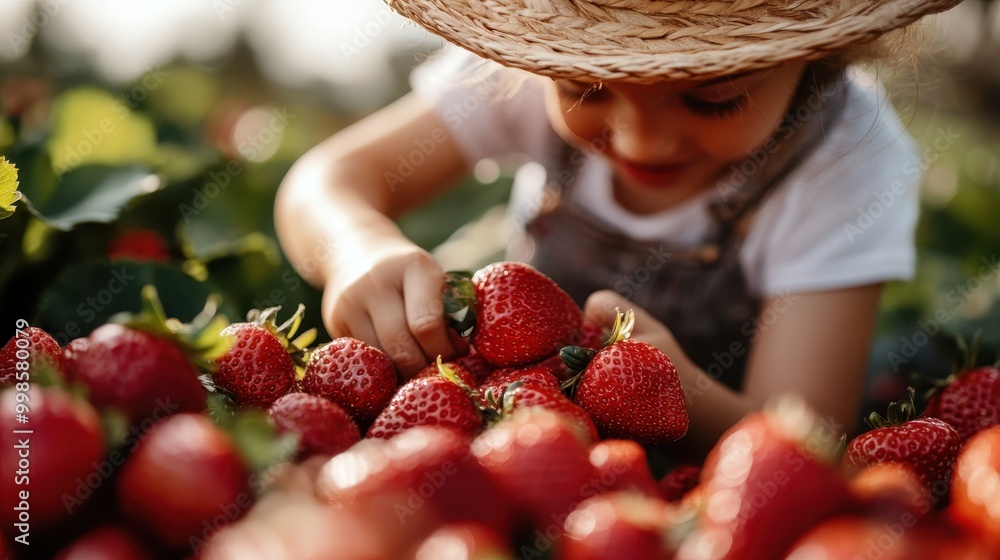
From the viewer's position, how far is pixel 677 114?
35.8 inches

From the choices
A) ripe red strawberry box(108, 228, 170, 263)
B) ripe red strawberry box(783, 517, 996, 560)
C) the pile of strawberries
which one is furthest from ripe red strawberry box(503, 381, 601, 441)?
ripe red strawberry box(108, 228, 170, 263)

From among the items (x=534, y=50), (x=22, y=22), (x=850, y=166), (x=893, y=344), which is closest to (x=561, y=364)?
(x=534, y=50)

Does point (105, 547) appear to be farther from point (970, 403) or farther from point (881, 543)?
point (970, 403)

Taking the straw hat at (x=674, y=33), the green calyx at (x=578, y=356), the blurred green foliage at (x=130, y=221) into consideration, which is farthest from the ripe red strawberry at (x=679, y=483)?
the blurred green foliage at (x=130, y=221)

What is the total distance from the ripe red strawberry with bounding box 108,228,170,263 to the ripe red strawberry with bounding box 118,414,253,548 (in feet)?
2.55

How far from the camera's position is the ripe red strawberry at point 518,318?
0.78 meters

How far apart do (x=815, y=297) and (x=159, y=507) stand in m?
1.01

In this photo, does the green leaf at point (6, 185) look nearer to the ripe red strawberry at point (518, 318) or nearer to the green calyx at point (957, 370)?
the ripe red strawberry at point (518, 318)

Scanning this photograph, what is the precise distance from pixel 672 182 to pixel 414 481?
0.86 metres

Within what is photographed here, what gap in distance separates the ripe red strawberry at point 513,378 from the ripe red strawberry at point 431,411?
3cm

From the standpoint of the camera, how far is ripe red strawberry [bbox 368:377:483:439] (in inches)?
25.5

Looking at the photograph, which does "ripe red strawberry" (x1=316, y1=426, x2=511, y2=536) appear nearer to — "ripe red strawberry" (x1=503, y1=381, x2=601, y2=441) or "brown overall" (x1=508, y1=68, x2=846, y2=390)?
"ripe red strawberry" (x1=503, y1=381, x2=601, y2=441)

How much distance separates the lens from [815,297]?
4.01 feet

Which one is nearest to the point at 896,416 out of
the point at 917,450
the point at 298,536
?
the point at 917,450
